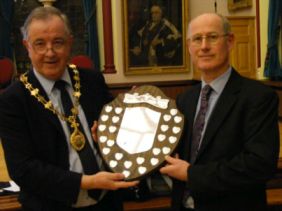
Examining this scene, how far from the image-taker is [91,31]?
10648mm

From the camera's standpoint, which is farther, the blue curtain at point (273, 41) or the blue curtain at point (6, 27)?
the blue curtain at point (6, 27)

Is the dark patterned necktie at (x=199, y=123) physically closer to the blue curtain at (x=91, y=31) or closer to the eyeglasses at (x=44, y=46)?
the eyeglasses at (x=44, y=46)

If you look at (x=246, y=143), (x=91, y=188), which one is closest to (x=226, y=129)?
(x=246, y=143)

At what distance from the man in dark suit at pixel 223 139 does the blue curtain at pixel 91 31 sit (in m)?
8.52

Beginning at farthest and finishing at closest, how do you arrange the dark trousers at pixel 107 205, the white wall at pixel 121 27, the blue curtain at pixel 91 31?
1. the blue curtain at pixel 91 31
2. the white wall at pixel 121 27
3. the dark trousers at pixel 107 205

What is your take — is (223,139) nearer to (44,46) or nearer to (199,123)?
(199,123)

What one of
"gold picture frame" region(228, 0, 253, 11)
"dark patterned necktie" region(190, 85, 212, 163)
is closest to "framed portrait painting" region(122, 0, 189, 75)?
"gold picture frame" region(228, 0, 253, 11)

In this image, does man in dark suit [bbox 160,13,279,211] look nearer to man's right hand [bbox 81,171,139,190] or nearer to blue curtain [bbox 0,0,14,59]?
man's right hand [bbox 81,171,139,190]

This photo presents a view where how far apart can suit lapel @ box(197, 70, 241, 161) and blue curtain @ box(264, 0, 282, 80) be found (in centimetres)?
715

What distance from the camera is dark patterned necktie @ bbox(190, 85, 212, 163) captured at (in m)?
2.17

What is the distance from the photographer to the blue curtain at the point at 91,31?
10.6 metres

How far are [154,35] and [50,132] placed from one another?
342 inches

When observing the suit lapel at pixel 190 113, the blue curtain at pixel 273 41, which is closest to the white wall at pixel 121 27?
the blue curtain at pixel 273 41

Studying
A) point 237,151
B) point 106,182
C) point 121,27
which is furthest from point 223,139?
point 121,27
